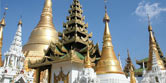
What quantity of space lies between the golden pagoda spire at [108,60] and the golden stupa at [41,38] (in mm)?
9456

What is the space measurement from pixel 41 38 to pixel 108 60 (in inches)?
531

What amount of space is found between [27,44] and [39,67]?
973 centimetres

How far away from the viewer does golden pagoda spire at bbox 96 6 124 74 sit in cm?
1180

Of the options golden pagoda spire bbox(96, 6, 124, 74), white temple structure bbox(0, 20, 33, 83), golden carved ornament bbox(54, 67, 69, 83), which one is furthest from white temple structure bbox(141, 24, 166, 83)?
white temple structure bbox(0, 20, 33, 83)

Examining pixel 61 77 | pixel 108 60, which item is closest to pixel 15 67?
pixel 61 77

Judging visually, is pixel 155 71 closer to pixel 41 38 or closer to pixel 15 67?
pixel 15 67

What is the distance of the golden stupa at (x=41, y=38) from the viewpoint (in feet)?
72.4

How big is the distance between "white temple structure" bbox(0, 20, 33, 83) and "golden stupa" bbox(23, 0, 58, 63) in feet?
24.0

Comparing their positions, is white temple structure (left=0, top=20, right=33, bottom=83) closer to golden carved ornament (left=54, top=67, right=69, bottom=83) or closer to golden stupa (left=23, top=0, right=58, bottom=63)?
golden carved ornament (left=54, top=67, right=69, bottom=83)

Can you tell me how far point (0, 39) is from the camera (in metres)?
15.0

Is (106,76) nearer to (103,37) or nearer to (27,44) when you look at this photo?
(103,37)

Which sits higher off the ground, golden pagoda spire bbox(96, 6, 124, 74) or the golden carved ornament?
golden pagoda spire bbox(96, 6, 124, 74)

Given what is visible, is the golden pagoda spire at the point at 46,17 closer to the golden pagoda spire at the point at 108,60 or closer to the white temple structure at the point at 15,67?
the white temple structure at the point at 15,67

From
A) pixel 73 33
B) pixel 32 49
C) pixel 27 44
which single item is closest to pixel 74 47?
pixel 73 33
